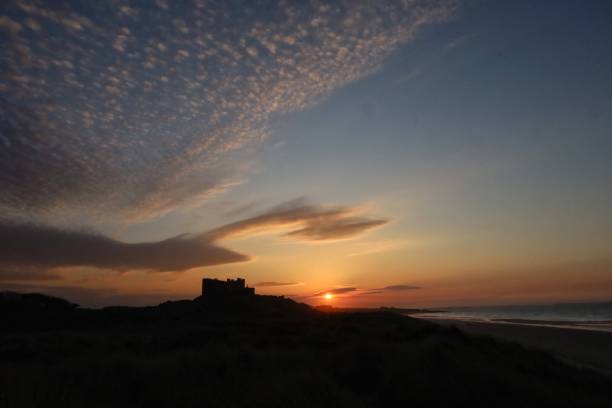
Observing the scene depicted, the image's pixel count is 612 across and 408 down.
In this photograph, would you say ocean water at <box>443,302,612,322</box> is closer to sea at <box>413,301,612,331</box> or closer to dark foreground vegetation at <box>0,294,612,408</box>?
sea at <box>413,301,612,331</box>

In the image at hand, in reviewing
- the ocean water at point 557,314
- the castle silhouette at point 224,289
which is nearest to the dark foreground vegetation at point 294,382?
the castle silhouette at point 224,289

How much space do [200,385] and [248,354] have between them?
444cm

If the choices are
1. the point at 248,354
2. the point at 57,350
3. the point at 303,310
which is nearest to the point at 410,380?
the point at 248,354

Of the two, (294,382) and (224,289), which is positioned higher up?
(224,289)

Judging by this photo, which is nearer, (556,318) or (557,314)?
(556,318)

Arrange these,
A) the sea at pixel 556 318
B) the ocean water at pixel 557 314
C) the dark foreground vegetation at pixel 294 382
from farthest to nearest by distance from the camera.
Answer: the ocean water at pixel 557 314 → the sea at pixel 556 318 → the dark foreground vegetation at pixel 294 382

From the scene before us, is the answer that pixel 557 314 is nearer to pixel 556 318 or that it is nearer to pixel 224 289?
pixel 556 318

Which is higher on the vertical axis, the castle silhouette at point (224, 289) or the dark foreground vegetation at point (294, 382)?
the castle silhouette at point (224, 289)

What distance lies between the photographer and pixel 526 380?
10891 mm

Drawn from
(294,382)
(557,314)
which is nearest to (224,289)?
(294,382)

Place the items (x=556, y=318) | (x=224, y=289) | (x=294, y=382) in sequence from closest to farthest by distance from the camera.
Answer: (x=294, y=382) < (x=224, y=289) < (x=556, y=318)

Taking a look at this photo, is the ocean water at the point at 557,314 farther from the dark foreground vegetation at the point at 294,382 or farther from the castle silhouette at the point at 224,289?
the dark foreground vegetation at the point at 294,382

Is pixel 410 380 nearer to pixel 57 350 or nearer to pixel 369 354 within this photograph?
pixel 369 354

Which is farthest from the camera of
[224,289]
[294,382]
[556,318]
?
[556,318]
